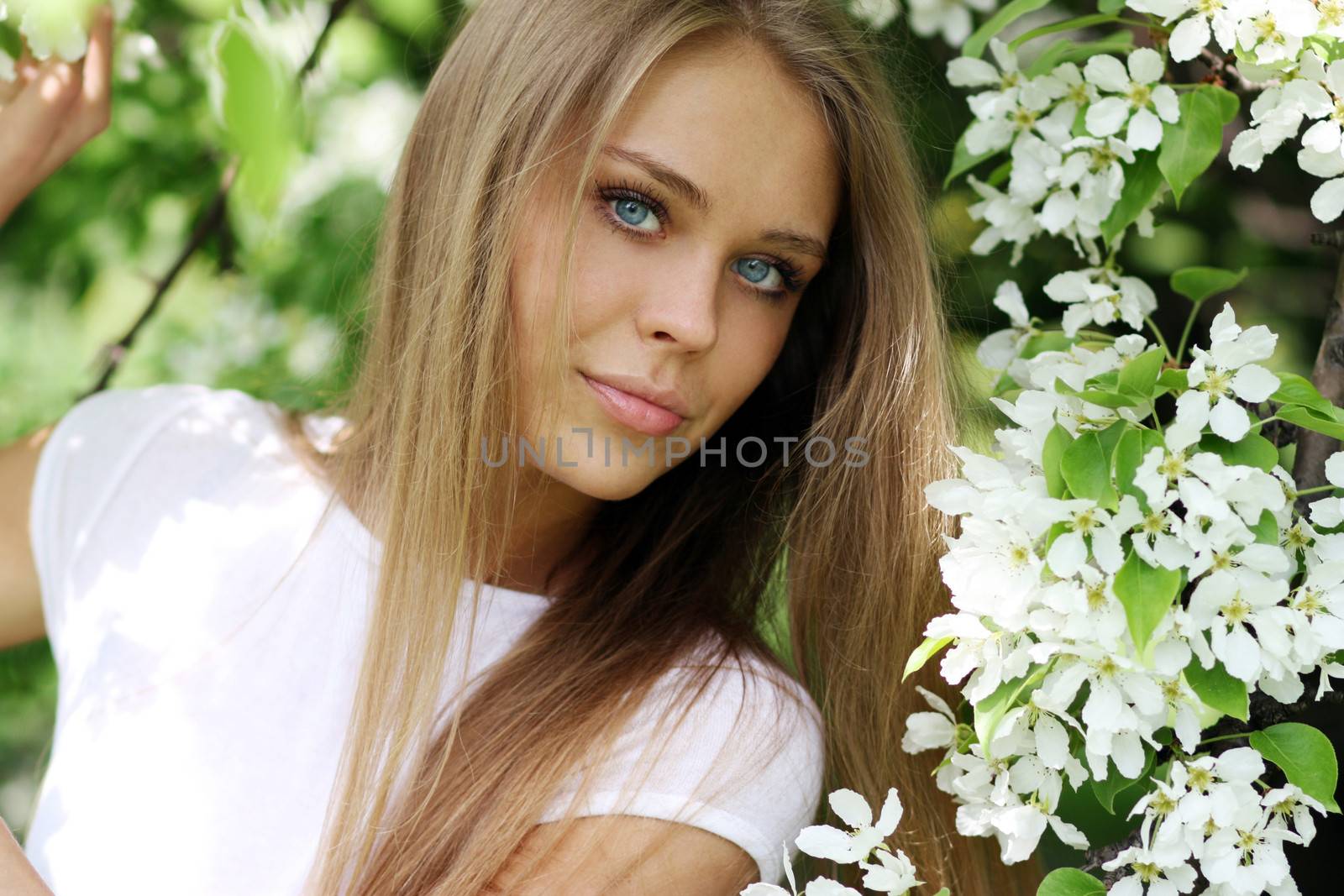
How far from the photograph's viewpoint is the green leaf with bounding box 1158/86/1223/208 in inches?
54.4

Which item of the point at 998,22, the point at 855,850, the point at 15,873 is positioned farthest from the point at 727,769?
the point at 998,22

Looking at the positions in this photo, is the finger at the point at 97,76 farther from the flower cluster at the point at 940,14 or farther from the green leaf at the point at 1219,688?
the green leaf at the point at 1219,688

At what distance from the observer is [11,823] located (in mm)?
2922

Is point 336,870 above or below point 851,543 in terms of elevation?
below

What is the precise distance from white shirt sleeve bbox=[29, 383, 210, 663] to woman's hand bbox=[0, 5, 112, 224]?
32 cm

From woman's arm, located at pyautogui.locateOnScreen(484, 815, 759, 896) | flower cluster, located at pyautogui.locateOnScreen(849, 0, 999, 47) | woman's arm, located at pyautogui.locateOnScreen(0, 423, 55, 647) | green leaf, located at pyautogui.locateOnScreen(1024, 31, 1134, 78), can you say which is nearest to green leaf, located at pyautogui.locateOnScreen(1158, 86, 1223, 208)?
green leaf, located at pyautogui.locateOnScreen(1024, 31, 1134, 78)

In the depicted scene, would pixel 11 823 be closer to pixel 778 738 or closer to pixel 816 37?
pixel 778 738

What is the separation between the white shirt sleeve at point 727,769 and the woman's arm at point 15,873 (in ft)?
1.86

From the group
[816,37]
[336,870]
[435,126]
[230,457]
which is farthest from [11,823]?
[816,37]

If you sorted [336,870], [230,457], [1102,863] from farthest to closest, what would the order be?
[230,457] → [336,870] → [1102,863]

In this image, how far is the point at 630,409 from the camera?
152 centimetres

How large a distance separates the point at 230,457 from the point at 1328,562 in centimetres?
144

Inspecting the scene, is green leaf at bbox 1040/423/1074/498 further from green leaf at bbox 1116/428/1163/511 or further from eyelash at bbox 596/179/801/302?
eyelash at bbox 596/179/801/302

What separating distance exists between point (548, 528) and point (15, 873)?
0.77 m
